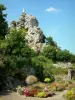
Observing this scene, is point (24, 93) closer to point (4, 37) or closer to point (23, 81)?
point (23, 81)

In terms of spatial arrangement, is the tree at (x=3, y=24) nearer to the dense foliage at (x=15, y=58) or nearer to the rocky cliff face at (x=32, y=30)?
the dense foliage at (x=15, y=58)

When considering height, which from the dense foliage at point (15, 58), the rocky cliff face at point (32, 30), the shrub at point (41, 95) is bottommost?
the shrub at point (41, 95)

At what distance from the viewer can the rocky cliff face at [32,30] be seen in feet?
184

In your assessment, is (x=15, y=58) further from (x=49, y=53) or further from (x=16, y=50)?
(x=49, y=53)

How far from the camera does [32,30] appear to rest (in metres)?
57.2

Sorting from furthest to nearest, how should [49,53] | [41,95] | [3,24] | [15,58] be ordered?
[49,53], [3,24], [15,58], [41,95]

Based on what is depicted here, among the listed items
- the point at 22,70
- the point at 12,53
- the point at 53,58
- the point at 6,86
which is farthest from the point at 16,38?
the point at 53,58

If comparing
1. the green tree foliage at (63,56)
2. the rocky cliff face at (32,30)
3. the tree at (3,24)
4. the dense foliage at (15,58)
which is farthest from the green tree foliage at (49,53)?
the tree at (3,24)

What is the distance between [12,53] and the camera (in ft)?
100

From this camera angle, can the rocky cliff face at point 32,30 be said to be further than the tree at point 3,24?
Yes

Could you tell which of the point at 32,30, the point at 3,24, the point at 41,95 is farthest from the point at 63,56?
the point at 41,95

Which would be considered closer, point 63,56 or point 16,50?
point 16,50

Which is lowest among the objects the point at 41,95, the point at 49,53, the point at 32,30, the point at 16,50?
the point at 41,95

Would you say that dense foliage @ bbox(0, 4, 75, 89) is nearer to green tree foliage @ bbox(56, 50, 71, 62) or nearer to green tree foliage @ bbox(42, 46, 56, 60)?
green tree foliage @ bbox(42, 46, 56, 60)
